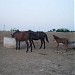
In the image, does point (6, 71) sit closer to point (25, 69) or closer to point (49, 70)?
point (25, 69)

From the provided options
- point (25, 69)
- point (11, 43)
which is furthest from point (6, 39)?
point (25, 69)

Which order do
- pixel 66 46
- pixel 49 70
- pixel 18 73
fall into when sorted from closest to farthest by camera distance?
pixel 18 73
pixel 49 70
pixel 66 46

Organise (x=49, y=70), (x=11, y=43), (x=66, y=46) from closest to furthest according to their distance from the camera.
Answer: (x=49, y=70) < (x=66, y=46) < (x=11, y=43)

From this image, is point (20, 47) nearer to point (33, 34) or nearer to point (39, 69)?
point (33, 34)

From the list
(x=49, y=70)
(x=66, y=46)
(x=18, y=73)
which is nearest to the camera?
(x=18, y=73)

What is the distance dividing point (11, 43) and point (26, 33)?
1978 millimetres

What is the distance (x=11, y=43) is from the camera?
15.5 metres

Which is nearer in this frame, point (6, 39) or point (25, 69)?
point (25, 69)

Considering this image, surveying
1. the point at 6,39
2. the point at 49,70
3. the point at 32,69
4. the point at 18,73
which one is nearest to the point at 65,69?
the point at 49,70

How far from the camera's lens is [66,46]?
14086 millimetres

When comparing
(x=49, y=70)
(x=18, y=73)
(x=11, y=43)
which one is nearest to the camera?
(x=18, y=73)

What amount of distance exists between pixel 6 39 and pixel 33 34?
255cm

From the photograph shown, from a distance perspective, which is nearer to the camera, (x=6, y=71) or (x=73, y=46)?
(x=6, y=71)

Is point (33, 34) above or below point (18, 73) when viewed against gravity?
above
